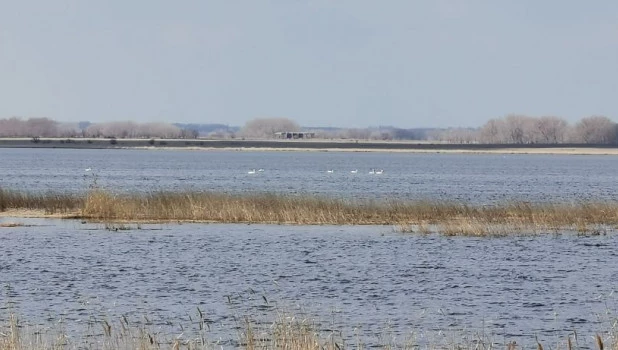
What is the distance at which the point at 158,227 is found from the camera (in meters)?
47.0

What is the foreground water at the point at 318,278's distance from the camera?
82.2ft

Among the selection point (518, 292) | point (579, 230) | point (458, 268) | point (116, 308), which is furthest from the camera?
point (579, 230)

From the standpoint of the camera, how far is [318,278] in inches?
1273

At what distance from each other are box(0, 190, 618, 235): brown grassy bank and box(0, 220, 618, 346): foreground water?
96 centimetres

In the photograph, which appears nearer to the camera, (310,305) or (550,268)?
(310,305)

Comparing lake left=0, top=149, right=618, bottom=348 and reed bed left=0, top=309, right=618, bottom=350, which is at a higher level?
reed bed left=0, top=309, right=618, bottom=350

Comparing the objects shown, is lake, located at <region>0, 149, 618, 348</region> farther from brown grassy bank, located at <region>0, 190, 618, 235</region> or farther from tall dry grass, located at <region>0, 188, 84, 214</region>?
tall dry grass, located at <region>0, 188, 84, 214</region>

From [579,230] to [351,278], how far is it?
52.2 ft

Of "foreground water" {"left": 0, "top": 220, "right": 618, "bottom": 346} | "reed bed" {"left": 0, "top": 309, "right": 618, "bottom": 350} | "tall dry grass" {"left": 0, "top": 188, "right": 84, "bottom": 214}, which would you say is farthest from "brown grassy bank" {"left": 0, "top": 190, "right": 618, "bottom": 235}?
"reed bed" {"left": 0, "top": 309, "right": 618, "bottom": 350}

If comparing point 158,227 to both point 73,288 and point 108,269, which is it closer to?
point 108,269

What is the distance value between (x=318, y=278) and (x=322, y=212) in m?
16.4

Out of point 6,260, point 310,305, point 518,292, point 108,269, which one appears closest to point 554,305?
point 518,292

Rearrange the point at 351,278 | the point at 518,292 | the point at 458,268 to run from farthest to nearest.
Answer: the point at 458,268 → the point at 351,278 → the point at 518,292

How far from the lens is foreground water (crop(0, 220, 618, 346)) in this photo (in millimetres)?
25062
